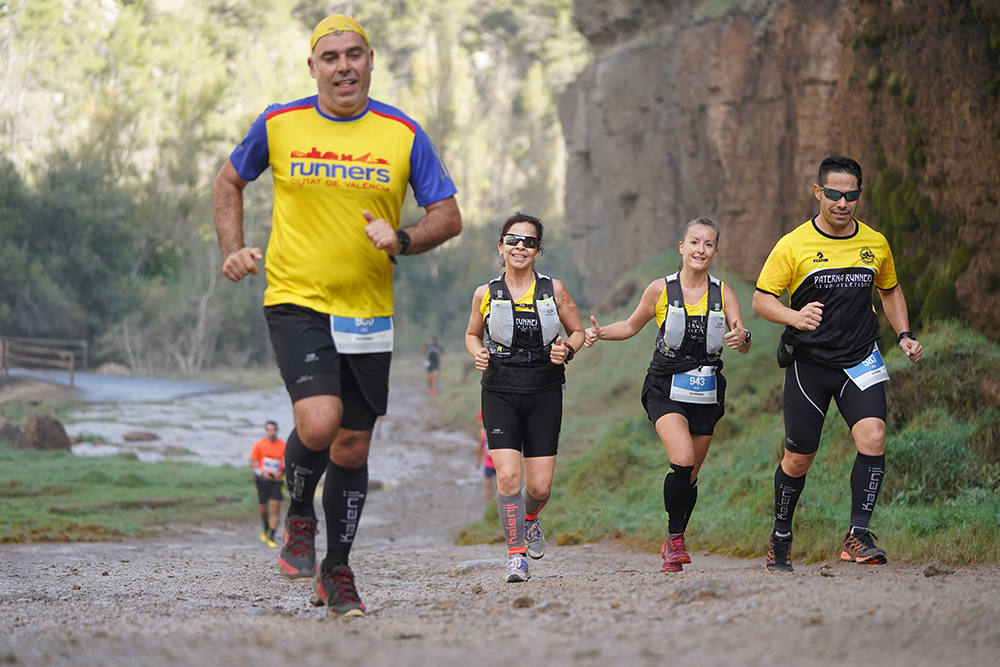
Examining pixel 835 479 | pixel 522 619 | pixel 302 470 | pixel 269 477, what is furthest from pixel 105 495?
pixel 522 619

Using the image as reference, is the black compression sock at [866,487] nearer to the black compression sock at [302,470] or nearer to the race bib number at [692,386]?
the race bib number at [692,386]

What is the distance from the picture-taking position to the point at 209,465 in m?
24.2

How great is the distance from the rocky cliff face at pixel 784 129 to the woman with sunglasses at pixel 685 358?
13.3ft

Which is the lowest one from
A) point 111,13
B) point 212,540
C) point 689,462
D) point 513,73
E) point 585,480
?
point 212,540

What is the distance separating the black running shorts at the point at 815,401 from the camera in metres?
6.76

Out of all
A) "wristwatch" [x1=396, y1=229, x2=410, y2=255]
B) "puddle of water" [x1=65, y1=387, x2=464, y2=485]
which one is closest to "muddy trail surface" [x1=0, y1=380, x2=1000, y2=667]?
"wristwatch" [x1=396, y1=229, x2=410, y2=255]

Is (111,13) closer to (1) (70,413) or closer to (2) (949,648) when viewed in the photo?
(1) (70,413)

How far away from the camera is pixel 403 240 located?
5.27 metres

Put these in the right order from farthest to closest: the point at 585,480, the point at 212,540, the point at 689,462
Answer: the point at 212,540
the point at 585,480
the point at 689,462

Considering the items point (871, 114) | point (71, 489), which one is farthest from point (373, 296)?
point (71, 489)

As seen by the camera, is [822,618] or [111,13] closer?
[822,618]

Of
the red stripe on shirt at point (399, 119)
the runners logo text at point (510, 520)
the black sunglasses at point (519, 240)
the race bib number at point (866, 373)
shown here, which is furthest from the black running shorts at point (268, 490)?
the red stripe on shirt at point (399, 119)

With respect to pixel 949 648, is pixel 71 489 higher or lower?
lower

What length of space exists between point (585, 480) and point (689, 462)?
7.66 meters
